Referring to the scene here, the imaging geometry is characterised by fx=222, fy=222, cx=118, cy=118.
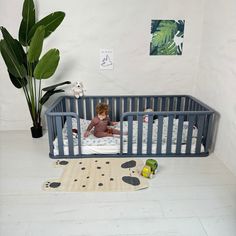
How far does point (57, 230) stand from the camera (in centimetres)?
140

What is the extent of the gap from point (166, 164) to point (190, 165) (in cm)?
23

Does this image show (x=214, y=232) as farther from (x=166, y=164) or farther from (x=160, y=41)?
(x=160, y=41)

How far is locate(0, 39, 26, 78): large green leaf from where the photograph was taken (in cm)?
223

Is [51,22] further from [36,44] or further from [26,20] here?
[36,44]

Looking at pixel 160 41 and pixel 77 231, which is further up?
pixel 160 41

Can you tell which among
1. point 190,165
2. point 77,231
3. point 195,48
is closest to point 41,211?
point 77,231

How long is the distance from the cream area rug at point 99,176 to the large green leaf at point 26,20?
4.68 ft

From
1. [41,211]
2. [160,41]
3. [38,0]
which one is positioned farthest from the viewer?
[160,41]

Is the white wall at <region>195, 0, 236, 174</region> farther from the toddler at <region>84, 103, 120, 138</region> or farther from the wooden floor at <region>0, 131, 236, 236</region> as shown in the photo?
the toddler at <region>84, 103, 120, 138</region>

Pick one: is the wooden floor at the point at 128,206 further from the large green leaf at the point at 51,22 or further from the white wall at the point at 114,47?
the large green leaf at the point at 51,22

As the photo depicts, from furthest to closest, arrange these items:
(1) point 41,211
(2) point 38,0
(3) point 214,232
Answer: (2) point 38,0 < (1) point 41,211 < (3) point 214,232

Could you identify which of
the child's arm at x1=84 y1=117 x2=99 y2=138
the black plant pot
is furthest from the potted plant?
the child's arm at x1=84 y1=117 x2=99 y2=138

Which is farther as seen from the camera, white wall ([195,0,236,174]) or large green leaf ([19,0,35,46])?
large green leaf ([19,0,35,46])

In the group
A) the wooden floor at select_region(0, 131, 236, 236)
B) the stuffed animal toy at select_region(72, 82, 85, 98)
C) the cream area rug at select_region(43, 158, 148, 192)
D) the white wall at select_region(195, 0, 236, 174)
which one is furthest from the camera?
the stuffed animal toy at select_region(72, 82, 85, 98)
